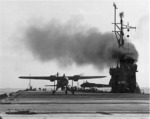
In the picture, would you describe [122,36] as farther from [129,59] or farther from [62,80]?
[62,80]

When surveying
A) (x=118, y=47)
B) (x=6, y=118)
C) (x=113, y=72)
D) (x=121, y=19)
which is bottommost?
(x=6, y=118)

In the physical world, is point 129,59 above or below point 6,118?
above

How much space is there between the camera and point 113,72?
75.5m

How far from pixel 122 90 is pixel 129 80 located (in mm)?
2874

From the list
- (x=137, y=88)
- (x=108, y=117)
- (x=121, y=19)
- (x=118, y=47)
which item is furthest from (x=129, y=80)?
(x=108, y=117)

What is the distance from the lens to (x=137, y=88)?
7594cm

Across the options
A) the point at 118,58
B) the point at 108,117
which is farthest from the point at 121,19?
the point at 108,117

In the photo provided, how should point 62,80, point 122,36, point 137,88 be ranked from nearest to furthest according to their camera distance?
point 62,80
point 137,88
point 122,36

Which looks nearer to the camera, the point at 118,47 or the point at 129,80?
the point at 129,80

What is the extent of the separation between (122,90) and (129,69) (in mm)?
4854

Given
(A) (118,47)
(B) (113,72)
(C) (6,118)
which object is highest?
(A) (118,47)

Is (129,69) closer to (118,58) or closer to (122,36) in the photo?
(118,58)

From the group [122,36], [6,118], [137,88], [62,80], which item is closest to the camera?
[6,118]

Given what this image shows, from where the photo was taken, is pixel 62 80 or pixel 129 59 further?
pixel 129 59
